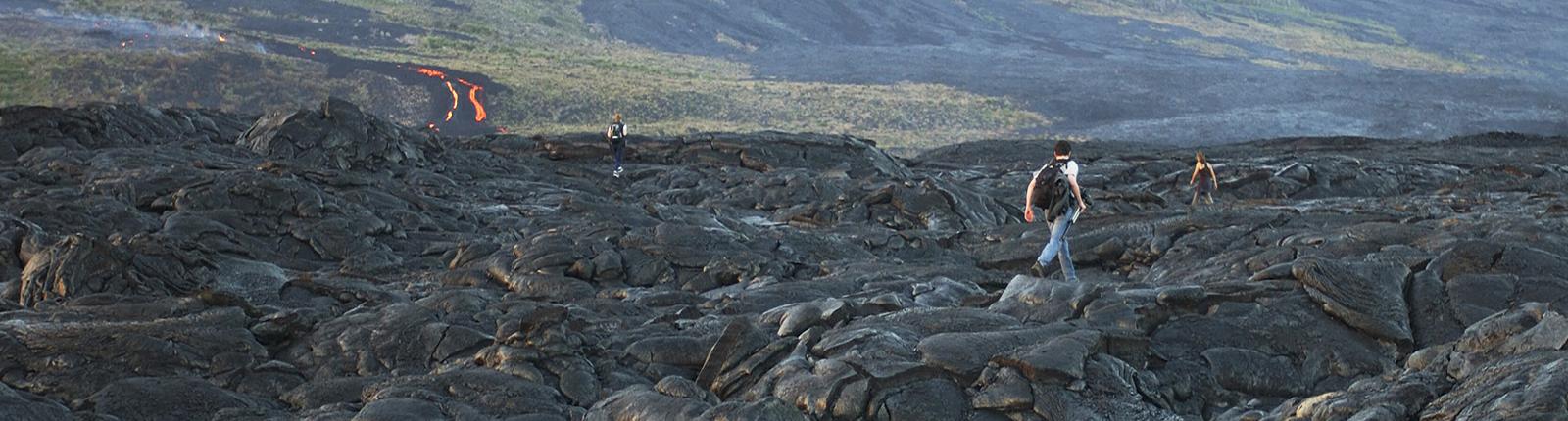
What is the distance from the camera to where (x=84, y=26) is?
115688mm

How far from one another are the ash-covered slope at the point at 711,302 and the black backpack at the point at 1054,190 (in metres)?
1.46

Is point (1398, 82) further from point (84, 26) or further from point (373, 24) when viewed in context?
point (84, 26)

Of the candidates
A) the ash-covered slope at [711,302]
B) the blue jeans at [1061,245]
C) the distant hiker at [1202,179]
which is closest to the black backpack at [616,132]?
the ash-covered slope at [711,302]

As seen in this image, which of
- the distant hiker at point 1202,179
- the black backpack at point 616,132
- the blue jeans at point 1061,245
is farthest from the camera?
the black backpack at point 616,132

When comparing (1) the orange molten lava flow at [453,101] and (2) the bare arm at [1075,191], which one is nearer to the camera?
(2) the bare arm at [1075,191]

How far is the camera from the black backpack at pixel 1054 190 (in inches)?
735

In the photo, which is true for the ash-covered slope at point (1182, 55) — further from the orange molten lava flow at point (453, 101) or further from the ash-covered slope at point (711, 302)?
the ash-covered slope at point (711, 302)

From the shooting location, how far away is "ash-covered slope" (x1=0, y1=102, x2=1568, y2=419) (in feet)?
44.2

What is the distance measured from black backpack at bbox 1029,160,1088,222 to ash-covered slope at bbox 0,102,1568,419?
4.77 ft

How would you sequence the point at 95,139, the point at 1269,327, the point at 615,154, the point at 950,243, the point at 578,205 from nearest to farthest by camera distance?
1. the point at 1269,327
2. the point at 950,243
3. the point at 578,205
4. the point at 95,139
5. the point at 615,154

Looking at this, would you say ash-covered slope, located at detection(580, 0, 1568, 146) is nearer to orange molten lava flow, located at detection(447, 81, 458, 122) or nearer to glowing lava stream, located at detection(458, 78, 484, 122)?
glowing lava stream, located at detection(458, 78, 484, 122)

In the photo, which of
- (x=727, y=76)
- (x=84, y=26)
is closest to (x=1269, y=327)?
(x=727, y=76)

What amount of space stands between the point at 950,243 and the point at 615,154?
50.0 ft

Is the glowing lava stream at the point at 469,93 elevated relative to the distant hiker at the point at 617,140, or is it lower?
lower
